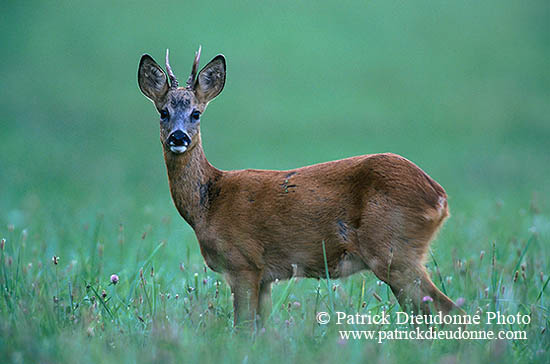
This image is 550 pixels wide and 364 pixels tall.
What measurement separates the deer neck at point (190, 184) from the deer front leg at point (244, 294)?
57 centimetres

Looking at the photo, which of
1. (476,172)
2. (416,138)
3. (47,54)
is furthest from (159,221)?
(47,54)

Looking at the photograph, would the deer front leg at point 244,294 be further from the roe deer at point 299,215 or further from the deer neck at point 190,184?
the deer neck at point 190,184

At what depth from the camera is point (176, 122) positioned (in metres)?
5.27

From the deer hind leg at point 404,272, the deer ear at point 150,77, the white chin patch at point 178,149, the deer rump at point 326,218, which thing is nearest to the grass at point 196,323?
the deer hind leg at point 404,272

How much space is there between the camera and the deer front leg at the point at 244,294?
15.9 feet

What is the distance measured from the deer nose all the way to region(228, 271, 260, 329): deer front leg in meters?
1.01

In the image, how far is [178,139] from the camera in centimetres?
512

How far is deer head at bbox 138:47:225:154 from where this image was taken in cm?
521

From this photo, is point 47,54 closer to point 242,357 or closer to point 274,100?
point 274,100

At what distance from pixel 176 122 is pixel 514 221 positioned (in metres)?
5.52

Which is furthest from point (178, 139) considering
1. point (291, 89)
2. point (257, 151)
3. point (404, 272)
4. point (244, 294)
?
point (291, 89)

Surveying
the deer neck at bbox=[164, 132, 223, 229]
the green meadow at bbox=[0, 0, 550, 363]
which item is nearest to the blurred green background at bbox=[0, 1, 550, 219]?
the green meadow at bbox=[0, 0, 550, 363]

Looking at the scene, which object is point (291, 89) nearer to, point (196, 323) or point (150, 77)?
point (150, 77)

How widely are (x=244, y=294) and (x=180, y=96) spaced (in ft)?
5.18
